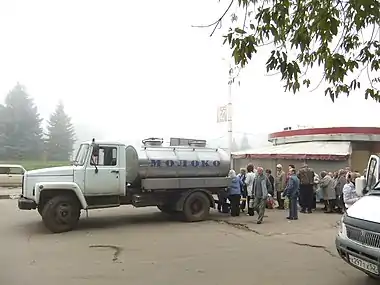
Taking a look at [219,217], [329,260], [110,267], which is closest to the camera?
[110,267]

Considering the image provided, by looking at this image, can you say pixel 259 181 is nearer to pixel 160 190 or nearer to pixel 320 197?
pixel 160 190

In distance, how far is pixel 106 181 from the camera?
12625mm

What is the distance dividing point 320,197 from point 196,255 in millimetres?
9206

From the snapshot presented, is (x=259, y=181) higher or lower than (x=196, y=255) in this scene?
higher

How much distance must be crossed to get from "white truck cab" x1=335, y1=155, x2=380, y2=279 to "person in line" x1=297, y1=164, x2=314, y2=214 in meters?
9.31

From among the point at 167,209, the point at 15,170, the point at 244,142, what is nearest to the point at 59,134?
the point at 15,170

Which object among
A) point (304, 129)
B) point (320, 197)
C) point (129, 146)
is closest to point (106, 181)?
point (129, 146)

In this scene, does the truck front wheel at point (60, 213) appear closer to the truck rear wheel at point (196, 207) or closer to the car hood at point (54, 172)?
the car hood at point (54, 172)

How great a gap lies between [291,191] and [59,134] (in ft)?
87.3

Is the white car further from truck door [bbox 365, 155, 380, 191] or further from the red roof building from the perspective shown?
truck door [bbox 365, 155, 380, 191]

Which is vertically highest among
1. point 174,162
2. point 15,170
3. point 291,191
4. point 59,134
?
point 59,134

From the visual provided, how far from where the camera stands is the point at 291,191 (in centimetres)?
1425

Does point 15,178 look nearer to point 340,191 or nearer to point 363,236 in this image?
point 340,191

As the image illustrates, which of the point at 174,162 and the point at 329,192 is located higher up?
the point at 174,162
